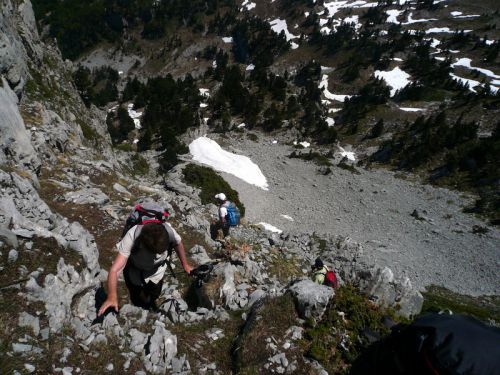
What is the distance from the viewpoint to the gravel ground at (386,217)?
27.3m

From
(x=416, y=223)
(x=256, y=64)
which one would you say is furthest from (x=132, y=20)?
(x=416, y=223)

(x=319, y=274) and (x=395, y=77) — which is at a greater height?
(x=319, y=274)

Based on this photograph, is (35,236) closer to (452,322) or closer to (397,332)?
(397,332)

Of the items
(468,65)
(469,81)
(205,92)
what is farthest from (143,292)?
(468,65)

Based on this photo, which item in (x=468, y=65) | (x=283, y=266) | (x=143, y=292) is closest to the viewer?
(x=143, y=292)

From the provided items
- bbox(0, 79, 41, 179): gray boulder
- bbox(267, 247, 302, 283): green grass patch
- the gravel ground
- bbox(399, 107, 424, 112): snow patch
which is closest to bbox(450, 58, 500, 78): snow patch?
bbox(399, 107, 424, 112): snow patch

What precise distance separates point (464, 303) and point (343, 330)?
21.4 meters

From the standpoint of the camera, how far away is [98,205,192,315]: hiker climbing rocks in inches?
200

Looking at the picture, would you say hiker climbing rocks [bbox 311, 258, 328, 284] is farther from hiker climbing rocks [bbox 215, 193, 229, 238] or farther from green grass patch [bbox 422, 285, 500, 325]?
green grass patch [bbox 422, 285, 500, 325]

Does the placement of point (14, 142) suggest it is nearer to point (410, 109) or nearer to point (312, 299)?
point (312, 299)

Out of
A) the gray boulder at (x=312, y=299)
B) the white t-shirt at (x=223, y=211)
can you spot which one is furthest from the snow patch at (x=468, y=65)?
the gray boulder at (x=312, y=299)

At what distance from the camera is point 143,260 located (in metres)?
5.62

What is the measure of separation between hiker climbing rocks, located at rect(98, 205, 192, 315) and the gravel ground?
22890 millimetres

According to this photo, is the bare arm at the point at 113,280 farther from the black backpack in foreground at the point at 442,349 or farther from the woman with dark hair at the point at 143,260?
the black backpack in foreground at the point at 442,349
